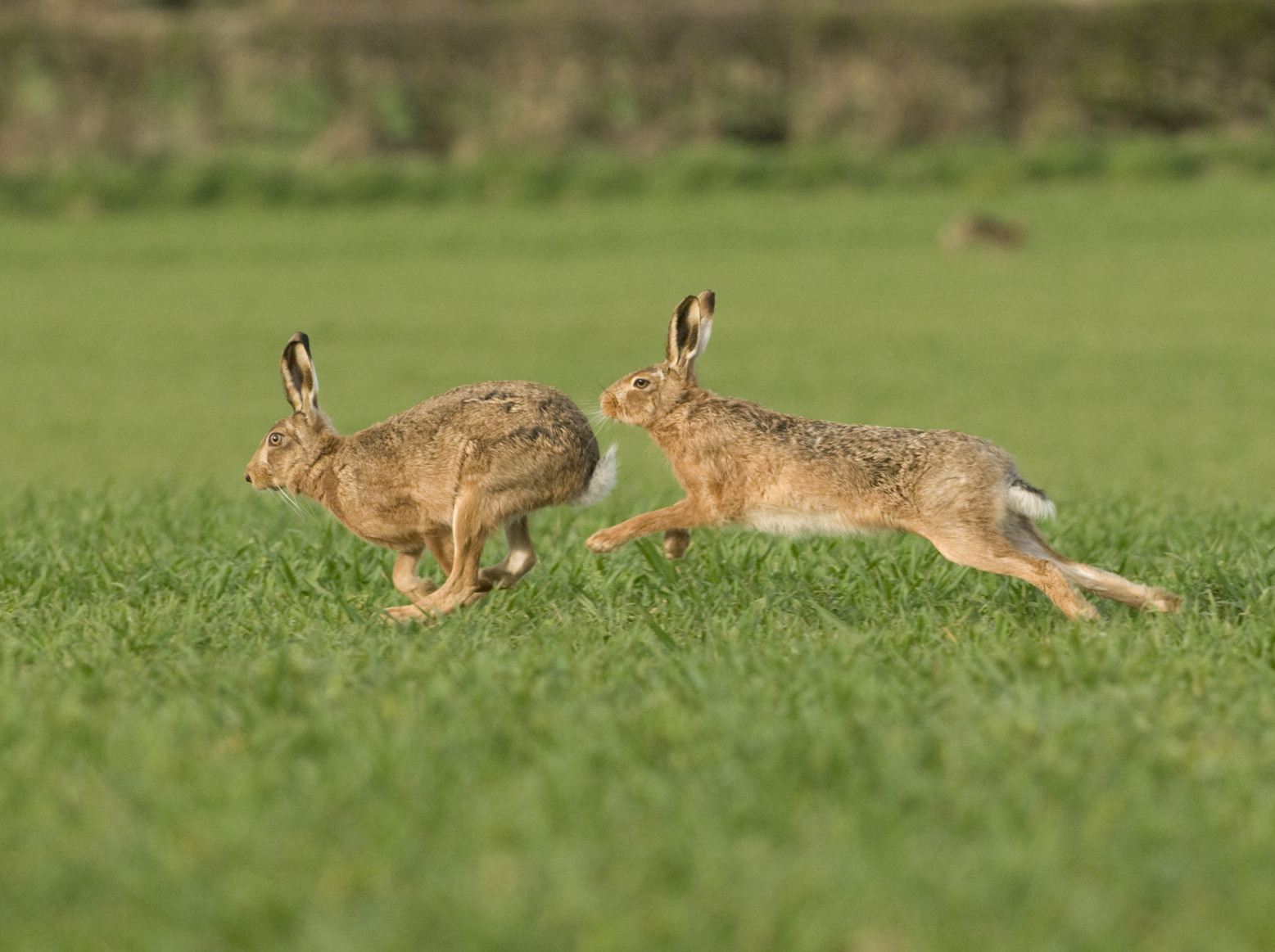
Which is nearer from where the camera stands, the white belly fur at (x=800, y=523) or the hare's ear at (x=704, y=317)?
the white belly fur at (x=800, y=523)

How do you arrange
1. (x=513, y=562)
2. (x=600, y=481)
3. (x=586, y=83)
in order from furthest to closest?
(x=586, y=83), (x=513, y=562), (x=600, y=481)

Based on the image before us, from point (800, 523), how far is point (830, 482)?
0.64 feet

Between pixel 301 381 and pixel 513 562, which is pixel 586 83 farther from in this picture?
pixel 513 562

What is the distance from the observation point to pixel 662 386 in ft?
20.3

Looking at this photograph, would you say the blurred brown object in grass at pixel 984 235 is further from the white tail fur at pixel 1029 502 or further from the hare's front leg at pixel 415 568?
the white tail fur at pixel 1029 502

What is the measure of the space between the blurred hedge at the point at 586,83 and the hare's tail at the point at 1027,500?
102 feet

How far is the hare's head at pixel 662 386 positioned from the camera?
612cm

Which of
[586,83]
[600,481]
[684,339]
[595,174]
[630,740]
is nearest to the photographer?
[630,740]

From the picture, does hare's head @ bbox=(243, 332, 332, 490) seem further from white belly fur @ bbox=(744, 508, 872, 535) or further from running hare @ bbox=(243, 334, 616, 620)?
white belly fur @ bbox=(744, 508, 872, 535)

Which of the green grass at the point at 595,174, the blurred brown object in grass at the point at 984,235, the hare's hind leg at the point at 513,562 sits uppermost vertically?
the hare's hind leg at the point at 513,562

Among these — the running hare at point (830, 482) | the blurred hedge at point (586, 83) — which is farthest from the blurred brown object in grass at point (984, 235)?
the running hare at point (830, 482)

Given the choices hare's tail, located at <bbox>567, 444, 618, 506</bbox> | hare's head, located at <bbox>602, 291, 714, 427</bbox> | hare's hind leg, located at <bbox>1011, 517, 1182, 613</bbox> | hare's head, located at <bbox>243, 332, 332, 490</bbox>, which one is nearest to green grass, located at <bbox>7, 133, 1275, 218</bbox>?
hare's head, located at <bbox>243, 332, 332, 490</bbox>

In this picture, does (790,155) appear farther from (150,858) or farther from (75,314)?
(150,858)

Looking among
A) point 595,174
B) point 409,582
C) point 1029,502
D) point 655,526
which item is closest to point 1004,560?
point 1029,502
